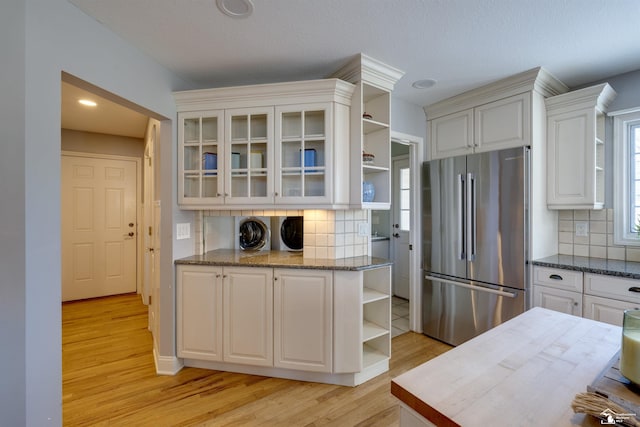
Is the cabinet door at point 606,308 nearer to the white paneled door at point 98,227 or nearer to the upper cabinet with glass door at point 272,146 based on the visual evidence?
the upper cabinet with glass door at point 272,146

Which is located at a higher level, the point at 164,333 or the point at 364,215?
the point at 364,215

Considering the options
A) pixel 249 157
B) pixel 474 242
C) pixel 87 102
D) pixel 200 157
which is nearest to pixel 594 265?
pixel 474 242

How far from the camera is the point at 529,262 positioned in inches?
90.4

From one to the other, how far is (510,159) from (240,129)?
2.27m

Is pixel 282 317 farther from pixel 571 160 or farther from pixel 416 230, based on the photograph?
pixel 571 160

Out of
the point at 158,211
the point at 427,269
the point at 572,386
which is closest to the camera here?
the point at 572,386

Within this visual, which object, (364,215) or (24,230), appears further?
(364,215)

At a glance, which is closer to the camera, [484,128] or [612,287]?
[612,287]

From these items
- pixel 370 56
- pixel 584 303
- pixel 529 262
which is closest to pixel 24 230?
pixel 370 56

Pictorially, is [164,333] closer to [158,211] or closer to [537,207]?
[158,211]

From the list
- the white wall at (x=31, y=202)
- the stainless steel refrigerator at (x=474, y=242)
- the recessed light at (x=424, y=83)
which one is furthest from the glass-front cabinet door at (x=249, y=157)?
the stainless steel refrigerator at (x=474, y=242)

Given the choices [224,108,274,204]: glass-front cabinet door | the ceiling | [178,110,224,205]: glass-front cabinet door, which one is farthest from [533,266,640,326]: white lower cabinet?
[178,110,224,205]: glass-front cabinet door

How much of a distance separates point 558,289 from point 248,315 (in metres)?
2.39

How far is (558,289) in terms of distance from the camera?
216 centimetres
